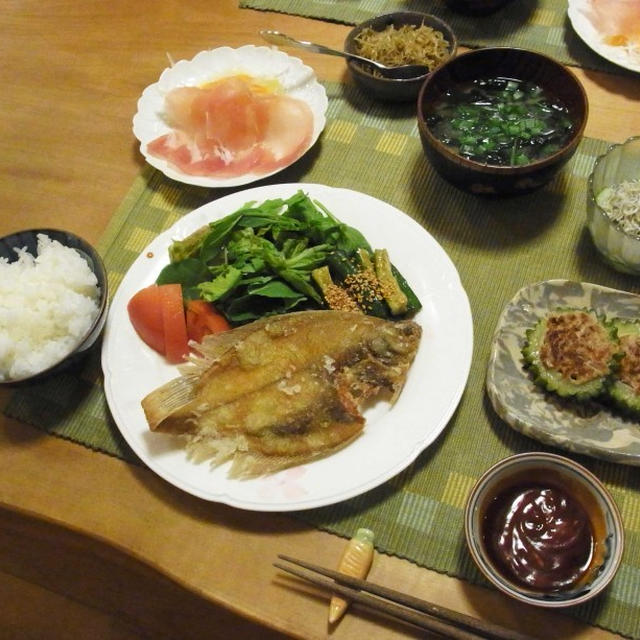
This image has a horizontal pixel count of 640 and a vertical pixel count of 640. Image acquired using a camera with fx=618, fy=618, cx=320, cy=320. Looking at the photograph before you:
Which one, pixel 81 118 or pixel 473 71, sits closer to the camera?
pixel 473 71

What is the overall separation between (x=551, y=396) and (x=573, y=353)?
11cm

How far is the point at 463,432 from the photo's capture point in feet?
4.93

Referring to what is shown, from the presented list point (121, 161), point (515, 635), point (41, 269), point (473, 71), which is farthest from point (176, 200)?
point (515, 635)

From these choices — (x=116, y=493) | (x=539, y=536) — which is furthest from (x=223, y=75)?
(x=539, y=536)

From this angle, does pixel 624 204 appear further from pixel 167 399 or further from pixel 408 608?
pixel 167 399

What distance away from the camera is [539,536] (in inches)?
49.1

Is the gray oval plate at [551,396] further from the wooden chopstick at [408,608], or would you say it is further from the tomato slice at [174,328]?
the tomato slice at [174,328]

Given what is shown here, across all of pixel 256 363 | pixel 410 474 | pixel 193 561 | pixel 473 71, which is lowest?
pixel 193 561

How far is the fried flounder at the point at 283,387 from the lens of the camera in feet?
4.72

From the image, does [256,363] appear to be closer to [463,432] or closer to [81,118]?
[463,432]

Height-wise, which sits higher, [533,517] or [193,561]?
[533,517]

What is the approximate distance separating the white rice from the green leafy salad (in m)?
0.22

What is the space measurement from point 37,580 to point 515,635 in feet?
6.31

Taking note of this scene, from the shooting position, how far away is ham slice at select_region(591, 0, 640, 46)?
6.74 feet
